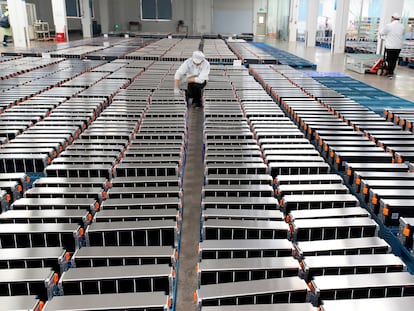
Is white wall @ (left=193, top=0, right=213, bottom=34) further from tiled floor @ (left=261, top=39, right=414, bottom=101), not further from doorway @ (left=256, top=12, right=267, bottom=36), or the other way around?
tiled floor @ (left=261, top=39, right=414, bottom=101)

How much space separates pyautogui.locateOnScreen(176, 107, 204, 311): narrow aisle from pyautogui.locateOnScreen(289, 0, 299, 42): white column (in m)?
26.4

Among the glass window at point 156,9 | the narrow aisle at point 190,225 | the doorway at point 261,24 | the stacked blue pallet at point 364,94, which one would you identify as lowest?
the narrow aisle at point 190,225

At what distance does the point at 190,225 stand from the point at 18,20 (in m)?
21.2

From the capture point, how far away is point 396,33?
1390 cm

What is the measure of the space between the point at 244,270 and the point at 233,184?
1.44 m

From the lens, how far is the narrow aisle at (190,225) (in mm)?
3389

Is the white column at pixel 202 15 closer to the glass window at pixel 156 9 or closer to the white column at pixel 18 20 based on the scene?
the glass window at pixel 156 9

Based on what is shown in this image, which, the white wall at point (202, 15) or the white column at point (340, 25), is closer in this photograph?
the white column at point (340, 25)

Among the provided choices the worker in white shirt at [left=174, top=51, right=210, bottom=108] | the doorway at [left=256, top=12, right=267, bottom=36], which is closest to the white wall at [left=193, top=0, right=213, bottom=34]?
the doorway at [left=256, top=12, right=267, bottom=36]

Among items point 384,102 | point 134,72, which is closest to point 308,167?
point 384,102

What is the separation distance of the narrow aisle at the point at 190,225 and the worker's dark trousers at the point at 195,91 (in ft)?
6.52

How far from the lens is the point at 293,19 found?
32062 millimetres

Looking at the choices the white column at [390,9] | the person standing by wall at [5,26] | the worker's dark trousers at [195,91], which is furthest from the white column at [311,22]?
the worker's dark trousers at [195,91]

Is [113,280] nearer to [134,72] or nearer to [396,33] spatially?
[134,72]
